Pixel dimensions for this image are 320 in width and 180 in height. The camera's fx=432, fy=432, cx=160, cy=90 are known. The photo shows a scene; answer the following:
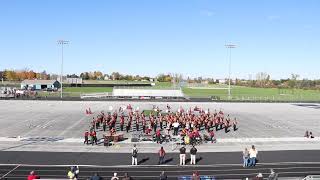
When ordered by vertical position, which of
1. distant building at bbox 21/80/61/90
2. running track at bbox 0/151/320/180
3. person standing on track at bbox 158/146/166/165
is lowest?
running track at bbox 0/151/320/180

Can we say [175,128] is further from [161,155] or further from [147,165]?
[147,165]

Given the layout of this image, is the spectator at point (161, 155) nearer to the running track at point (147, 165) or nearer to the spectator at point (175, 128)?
the running track at point (147, 165)

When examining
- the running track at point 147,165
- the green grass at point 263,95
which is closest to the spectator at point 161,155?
the running track at point 147,165

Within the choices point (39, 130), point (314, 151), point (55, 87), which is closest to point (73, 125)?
point (39, 130)

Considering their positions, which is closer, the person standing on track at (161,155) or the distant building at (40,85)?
the person standing on track at (161,155)

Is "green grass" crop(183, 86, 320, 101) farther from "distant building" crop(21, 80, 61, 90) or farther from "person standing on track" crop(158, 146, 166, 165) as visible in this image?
"person standing on track" crop(158, 146, 166, 165)

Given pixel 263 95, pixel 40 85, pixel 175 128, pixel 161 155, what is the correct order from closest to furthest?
pixel 161 155 → pixel 175 128 → pixel 263 95 → pixel 40 85

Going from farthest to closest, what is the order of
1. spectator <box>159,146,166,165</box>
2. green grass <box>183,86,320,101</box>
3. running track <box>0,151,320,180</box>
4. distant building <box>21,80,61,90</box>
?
distant building <box>21,80,61,90</box> → green grass <box>183,86,320,101</box> → spectator <box>159,146,166,165</box> → running track <box>0,151,320,180</box>

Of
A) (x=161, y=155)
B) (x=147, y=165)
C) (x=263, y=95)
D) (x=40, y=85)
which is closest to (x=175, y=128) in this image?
(x=161, y=155)

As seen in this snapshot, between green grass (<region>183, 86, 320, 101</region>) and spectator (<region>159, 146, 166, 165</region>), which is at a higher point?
green grass (<region>183, 86, 320, 101</region>)

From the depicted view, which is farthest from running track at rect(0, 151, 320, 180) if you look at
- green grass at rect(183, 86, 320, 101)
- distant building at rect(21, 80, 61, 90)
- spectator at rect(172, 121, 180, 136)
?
distant building at rect(21, 80, 61, 90)

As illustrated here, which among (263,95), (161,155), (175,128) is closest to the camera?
(161,155)

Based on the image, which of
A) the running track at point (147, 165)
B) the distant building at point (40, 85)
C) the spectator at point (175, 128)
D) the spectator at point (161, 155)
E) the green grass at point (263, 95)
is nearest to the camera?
the running track at point (147, 165)

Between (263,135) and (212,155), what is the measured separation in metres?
11.1
